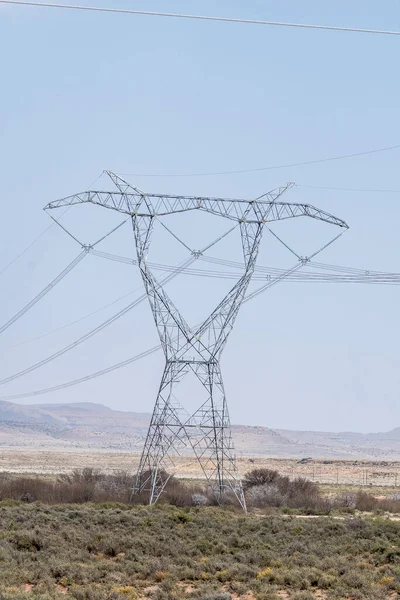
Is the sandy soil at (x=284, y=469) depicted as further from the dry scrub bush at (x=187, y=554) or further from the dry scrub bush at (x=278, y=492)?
the dry scrub bush at (x=187, y=554)

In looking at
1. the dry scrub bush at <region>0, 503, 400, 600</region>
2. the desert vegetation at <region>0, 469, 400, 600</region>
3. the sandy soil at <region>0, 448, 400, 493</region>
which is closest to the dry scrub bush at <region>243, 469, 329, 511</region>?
the desert vegetation at <region>0, 469, 400, 600</region>

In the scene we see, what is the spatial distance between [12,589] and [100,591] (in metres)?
2.53

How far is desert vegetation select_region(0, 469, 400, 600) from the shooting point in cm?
3166

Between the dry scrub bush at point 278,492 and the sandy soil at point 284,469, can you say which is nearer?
the dry scrub bush at point 278,492

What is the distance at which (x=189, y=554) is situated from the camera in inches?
1507

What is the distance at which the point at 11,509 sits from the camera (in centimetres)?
4878

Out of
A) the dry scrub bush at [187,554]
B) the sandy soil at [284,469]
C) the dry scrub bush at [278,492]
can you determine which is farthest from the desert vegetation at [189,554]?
the sandy soil at [284,469]

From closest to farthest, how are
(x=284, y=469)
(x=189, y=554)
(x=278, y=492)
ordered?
(x=189, y=554), (x=278, y=492), (x=284, y=469)

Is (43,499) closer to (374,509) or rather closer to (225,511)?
(225,511)

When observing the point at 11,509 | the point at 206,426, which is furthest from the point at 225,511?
the point at 11,509

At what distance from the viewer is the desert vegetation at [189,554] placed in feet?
104

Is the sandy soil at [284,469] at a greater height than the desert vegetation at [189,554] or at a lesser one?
greater

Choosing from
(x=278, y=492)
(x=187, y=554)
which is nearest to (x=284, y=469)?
(x=278, y=492)

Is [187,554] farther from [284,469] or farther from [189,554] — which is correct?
[284,469]
